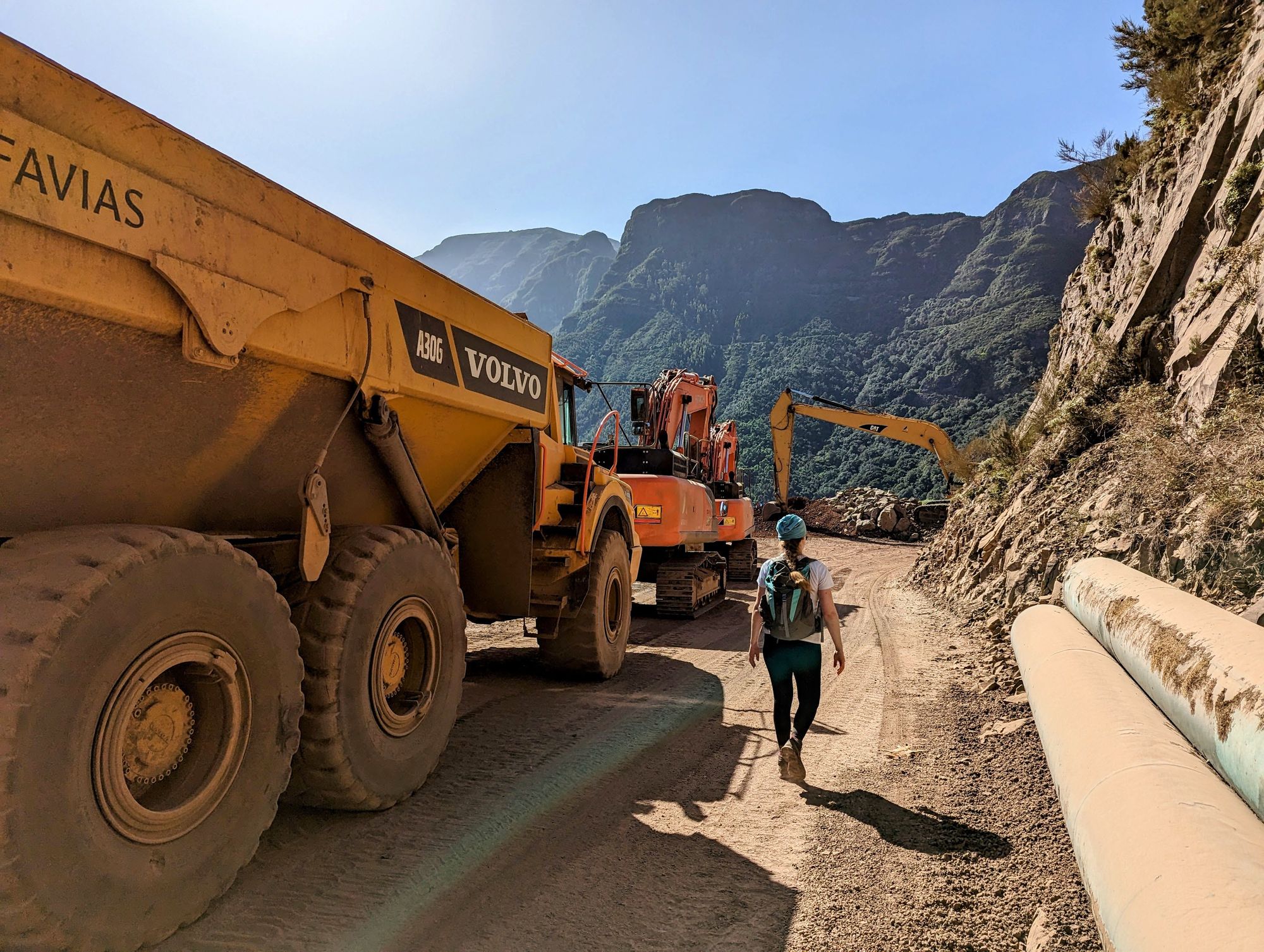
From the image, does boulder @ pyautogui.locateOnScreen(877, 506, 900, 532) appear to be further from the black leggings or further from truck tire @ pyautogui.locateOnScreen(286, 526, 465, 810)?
truck tire @ pyautogui.locateOnScreen(286, 526, 465, 810)

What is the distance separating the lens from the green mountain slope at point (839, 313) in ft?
192

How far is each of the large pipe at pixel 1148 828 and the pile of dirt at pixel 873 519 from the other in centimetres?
2085

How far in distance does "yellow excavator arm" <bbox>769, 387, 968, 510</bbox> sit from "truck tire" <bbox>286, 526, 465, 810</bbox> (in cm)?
1958

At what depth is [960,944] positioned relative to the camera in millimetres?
2824

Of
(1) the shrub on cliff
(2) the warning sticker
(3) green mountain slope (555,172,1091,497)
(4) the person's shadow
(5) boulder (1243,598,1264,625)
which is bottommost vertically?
(4) the person's shadow

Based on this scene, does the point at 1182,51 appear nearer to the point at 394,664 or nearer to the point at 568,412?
the point at 568,412

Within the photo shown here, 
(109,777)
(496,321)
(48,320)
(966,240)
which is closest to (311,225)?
(48,320)

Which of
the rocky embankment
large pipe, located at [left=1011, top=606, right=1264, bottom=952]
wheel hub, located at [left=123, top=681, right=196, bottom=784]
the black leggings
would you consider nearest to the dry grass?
the rocky embankment

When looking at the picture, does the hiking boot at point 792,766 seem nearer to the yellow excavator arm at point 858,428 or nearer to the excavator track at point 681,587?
the excavator track at point 681,587

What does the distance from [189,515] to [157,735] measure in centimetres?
98

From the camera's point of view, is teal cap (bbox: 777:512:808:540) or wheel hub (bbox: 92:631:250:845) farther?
teal cap (bbox: 777:512:808:540)

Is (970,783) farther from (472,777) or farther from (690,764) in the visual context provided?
(472,777)

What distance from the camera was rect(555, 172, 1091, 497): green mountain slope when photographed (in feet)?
192

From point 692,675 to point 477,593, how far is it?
8.17 feet
